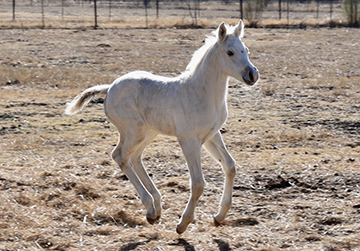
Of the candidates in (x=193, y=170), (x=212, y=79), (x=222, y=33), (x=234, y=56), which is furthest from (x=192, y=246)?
(x=222, y=33)

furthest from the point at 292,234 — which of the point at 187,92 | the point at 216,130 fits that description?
the point at 187,92

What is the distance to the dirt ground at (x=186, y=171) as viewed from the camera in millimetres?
6281

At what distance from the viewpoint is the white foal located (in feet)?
20.0

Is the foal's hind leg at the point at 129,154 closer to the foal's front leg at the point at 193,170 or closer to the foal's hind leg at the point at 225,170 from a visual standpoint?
the foal's front leg at the point at 193,170

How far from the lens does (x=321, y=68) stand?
18.2 meters

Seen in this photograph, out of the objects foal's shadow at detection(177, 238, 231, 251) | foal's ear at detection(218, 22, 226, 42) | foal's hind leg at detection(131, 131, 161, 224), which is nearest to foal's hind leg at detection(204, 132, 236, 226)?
foal's shadow at detection(177, 238, 231, 251)

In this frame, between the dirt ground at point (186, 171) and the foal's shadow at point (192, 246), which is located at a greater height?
the dirt ground at point (186, 171)

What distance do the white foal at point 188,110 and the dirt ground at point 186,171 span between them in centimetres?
46

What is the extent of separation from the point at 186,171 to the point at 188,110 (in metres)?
2.43

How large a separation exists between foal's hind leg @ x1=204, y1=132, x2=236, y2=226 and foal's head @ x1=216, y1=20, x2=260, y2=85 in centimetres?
77

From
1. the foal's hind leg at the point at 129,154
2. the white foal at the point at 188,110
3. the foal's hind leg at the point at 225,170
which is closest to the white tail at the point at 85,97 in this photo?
the white foal at the point at 188,110

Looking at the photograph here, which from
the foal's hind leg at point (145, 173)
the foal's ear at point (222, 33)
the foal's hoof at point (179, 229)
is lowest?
the foal's hoof at point (179, 229)

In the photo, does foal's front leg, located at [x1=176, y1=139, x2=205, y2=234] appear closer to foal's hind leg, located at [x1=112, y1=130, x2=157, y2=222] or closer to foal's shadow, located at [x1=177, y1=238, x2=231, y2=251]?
foal's shadow, located at [x1=177, y1=238, x2=231, y2=251]

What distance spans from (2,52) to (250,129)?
1285cm
